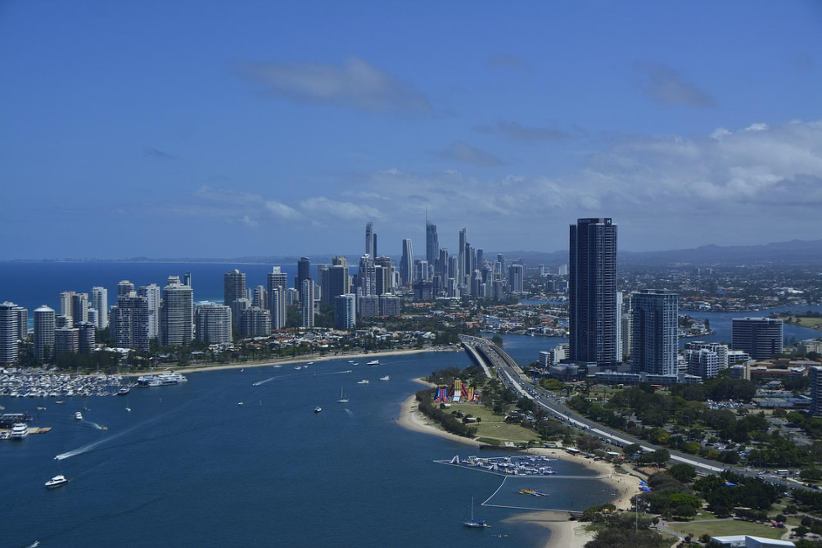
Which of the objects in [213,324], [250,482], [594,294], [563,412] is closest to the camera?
[250,482]

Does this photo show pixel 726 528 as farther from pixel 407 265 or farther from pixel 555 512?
pixel 407 265

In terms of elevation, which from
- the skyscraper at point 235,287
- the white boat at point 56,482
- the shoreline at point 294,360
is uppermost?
the skyscraper at point 235,287

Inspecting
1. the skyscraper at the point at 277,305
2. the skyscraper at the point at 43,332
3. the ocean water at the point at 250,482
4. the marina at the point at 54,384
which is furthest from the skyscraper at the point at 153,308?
the ocean water at the point at 250,482

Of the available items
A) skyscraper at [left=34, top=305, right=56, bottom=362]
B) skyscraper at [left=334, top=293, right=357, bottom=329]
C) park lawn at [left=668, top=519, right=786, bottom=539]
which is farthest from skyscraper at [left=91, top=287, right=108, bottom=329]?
park lawn at [left=668, top=519, right=786, bottom=539]

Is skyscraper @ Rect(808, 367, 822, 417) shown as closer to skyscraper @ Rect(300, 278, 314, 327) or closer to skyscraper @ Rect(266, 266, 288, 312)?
skyscraper @ Rect(266, 266, 288, 312)

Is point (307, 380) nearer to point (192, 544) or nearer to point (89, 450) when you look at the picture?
point (89, 450)

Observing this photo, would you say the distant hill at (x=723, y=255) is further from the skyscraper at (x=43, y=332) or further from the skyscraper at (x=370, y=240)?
the skyscraper at (x=43, y=332)

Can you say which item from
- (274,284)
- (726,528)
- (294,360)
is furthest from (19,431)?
(274,284)

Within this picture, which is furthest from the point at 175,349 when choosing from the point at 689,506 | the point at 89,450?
the point at 689,506
